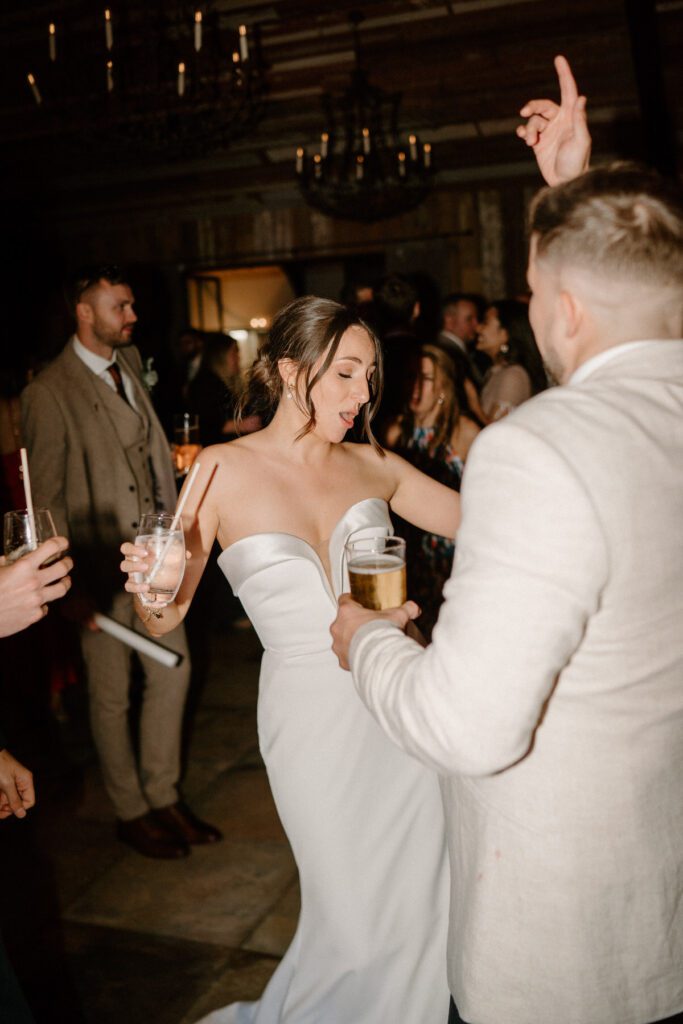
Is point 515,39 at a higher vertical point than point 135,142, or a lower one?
higher

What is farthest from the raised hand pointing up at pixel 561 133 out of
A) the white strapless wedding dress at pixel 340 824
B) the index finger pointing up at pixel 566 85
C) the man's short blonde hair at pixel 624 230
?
the white strapless wedding dress at pixel 340 824

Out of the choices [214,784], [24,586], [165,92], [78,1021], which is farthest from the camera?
[165,92]

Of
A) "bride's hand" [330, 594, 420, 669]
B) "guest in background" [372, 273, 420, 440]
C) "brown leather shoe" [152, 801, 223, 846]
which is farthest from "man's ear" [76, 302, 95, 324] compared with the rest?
"bride's hand" [330, 594, 420, 669]

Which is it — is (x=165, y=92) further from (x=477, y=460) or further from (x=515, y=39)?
(x=477, y=460)

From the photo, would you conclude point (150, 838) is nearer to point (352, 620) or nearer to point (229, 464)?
point (229, 464)

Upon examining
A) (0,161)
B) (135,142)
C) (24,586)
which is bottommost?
(24,586)

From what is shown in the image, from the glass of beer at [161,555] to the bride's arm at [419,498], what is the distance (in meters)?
0.70

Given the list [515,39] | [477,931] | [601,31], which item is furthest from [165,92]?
[477,931]

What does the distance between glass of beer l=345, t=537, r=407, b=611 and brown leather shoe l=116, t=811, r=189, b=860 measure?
216cm

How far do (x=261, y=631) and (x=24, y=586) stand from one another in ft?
2.21

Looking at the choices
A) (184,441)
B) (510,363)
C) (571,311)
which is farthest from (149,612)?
(510,363)

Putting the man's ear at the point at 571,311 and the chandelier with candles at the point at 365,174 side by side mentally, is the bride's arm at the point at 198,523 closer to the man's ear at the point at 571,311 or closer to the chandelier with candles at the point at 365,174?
the man's ear at the point at 571,311

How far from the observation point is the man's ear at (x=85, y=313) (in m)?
3.26

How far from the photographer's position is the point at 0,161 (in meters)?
7.16
